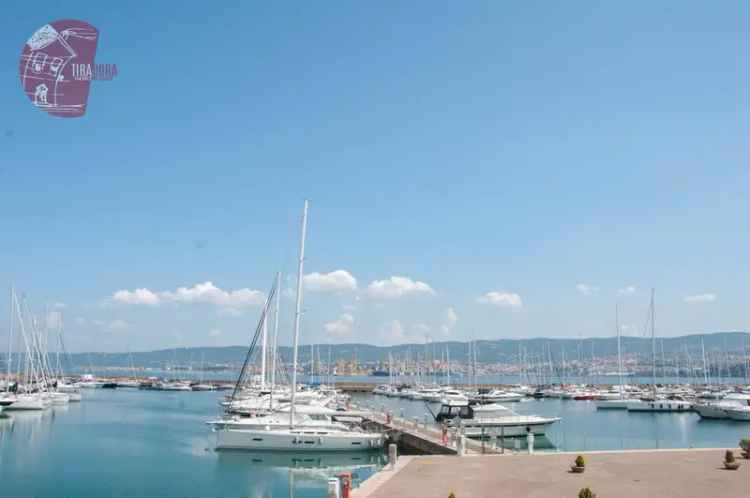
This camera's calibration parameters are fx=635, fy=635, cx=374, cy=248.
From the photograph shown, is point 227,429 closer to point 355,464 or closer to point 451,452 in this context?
point 355,464

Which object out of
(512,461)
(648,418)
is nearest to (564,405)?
(648,418)

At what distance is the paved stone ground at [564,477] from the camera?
22328 millimetres

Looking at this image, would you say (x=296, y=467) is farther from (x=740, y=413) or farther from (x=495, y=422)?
(x=740, y=413)

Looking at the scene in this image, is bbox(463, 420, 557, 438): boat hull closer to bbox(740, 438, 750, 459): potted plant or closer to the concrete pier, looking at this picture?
the concrete pier

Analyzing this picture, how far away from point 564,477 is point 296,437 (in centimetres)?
2567

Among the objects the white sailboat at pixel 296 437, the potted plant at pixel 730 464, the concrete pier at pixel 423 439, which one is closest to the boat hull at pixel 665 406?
the concrete pier at pixel 423 439

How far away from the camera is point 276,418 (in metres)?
50.9

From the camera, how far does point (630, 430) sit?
235 feet

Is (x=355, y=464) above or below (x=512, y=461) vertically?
below

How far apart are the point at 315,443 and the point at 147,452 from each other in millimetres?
14477

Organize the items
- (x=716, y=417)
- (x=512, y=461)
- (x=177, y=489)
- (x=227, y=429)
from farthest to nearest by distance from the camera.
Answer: (x=716, y=417)
(x=227, y=429)
(x=177, y=489)
(x=512, y=461)

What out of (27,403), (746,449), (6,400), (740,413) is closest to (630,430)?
(740,413)

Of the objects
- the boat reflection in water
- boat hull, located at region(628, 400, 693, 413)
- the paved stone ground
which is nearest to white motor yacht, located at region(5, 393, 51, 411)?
the boat reflection in water

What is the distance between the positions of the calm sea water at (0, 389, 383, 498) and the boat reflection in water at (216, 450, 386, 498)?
6cm
